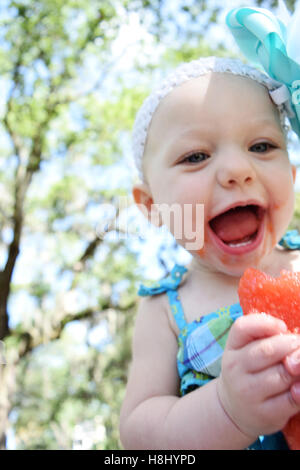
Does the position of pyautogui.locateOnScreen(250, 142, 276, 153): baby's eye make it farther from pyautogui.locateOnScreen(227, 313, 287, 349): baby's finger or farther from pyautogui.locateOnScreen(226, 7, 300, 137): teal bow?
pyautogui.locateOnScreen(227, 313, 287, 349): baby's finger

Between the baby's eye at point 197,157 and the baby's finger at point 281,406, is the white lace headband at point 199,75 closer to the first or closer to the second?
the baby's eye at point 197,157

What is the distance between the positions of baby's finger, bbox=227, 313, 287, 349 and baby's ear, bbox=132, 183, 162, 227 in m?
1.07

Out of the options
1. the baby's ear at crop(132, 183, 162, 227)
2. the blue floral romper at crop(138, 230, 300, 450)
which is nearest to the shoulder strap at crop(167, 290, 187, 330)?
the blue floral romper at crop(138, 230, 300, 450)

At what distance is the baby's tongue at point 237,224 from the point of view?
1564 millimetres

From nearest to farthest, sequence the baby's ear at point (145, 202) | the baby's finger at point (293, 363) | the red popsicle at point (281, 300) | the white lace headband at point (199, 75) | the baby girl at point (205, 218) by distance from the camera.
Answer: the baby's finger at point (293, 363), the red popsicle at point (281, 300), the baby girl at point (205, 218), the white lace headband at point (199, 75), the baby's ear at point (145, 202)

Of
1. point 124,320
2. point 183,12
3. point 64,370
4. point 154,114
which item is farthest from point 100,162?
point 64,370

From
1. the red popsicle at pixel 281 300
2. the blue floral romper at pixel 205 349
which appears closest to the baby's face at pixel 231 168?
the blue floral romper at pixel 205 349

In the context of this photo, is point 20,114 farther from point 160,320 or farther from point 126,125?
point 160,320

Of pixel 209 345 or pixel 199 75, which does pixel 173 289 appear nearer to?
pixel 209 345

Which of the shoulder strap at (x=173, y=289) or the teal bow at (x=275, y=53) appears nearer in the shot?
the teal bow at (x=275, y=53)

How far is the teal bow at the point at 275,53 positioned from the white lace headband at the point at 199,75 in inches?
0.5

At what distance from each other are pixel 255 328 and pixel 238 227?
0.67 metres

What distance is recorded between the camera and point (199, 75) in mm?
1743

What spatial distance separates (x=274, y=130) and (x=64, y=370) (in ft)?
89.2
